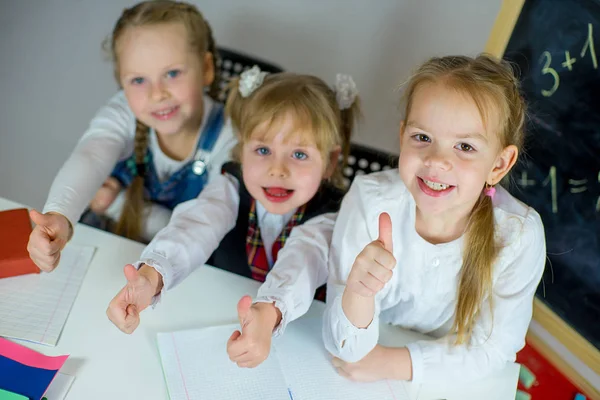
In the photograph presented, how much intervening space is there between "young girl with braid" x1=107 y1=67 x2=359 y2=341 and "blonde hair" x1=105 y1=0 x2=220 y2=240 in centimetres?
20

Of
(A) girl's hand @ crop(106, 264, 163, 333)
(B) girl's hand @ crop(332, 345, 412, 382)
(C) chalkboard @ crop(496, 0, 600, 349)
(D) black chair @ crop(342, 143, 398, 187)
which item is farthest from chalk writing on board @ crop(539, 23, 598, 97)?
(A) girl's hand @ crop(106, 264, 163, 333)

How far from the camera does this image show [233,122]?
128cm

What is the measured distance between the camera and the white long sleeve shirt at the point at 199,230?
0.99m

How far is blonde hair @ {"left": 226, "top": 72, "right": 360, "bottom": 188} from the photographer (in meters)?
1.11

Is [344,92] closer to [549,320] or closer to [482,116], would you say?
[482,116]

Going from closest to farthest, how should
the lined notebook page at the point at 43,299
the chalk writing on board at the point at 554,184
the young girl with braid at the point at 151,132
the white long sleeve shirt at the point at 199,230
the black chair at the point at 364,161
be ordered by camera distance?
the lined notebook page at the point at 43,299 → the white long sleeve shirt at the point at 199,230 → the chalk writing on board at the point at 554,184 → the young girl with braid at the point at 151,132 → the black chair at the point at 364,161

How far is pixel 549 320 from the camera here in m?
1.23

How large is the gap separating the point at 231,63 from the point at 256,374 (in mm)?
920

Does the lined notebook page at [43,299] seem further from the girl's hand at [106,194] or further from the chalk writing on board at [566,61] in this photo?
the chalk writing on board at [566,61]

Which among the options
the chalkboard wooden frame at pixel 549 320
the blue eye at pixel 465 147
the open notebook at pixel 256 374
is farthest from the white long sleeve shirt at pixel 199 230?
the chalkboard wooden frame at pixel 549 320

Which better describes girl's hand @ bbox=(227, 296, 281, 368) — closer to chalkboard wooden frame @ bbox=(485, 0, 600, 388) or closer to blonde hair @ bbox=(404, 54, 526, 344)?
blonde hair @ bbox=(404, 54, 526, 344)

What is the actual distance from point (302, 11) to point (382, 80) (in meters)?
0.30

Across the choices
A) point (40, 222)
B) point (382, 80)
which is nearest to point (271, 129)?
point (40, 222)

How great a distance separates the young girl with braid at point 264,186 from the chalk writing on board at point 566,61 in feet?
1.21
